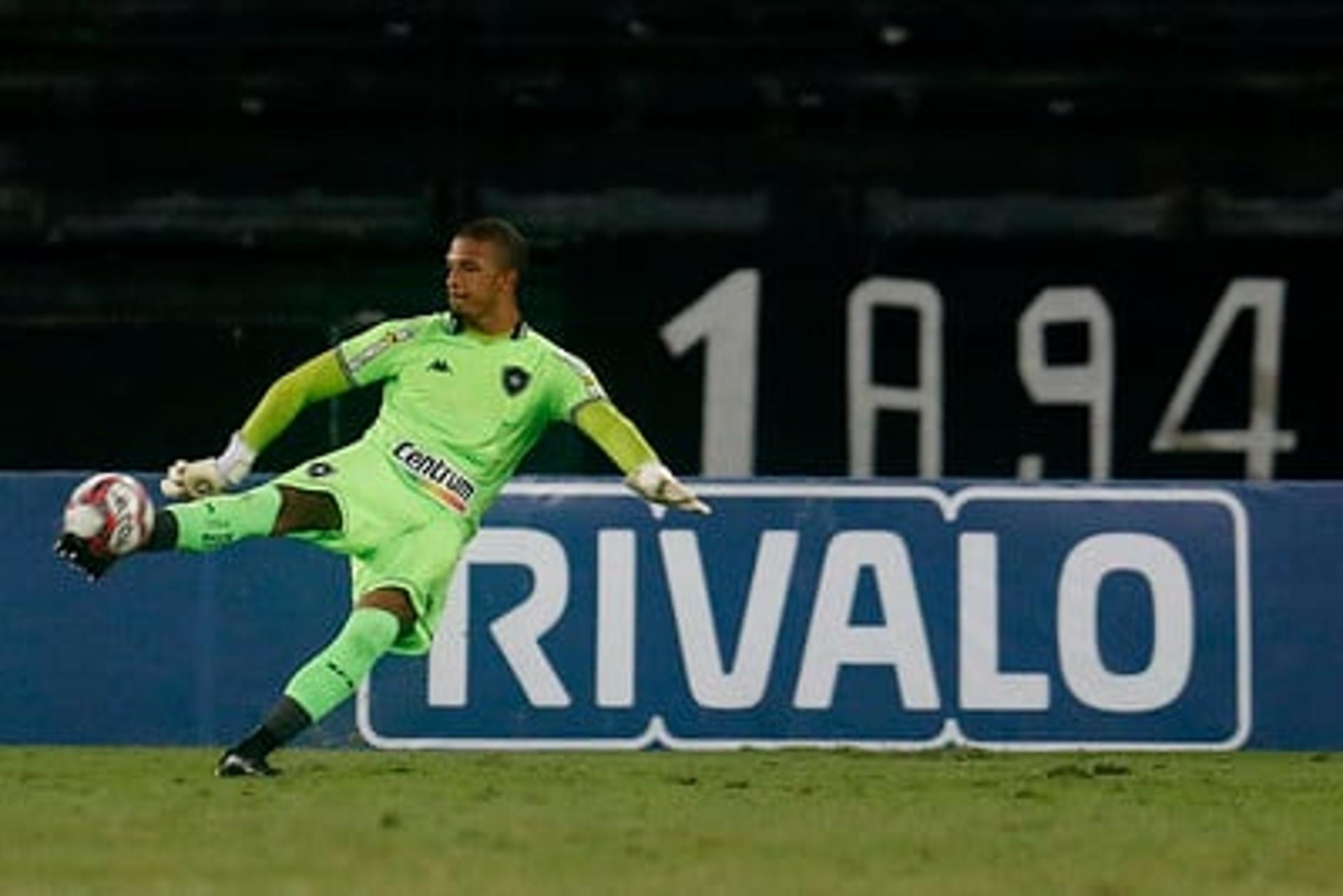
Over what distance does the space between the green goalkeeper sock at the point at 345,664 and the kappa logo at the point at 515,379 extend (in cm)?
91

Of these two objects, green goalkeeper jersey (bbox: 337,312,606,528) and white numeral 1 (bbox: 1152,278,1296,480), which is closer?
green goalkeeper jersey (bbox: 337,312,606,528)

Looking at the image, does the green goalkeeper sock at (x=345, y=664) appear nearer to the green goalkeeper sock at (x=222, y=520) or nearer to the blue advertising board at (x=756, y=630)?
the green goalkeeper sock at (x=222, y=520)

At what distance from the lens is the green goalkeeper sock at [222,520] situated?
1063 centimetres

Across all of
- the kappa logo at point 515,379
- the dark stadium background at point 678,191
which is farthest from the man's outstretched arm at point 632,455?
the dark stadium background at point 678,191

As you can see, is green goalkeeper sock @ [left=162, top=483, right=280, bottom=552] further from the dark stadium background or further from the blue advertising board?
→ the dark stadium background

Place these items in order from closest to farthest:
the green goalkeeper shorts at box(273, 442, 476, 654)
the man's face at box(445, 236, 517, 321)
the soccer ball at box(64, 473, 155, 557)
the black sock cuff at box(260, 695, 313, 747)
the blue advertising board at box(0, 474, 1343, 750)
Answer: the soccer ball at box(64, 473, 155, 557) → the black sock cuff at box(260, 695, 313, 747) → the green goalkeeper shorts at box(273, 442, 476, 654) → the man's face at box(445, 236, 517, 321) → the blue advertising board at box(0, 474, 1343, 750)

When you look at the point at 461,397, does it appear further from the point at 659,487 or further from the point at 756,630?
the point at 756,630

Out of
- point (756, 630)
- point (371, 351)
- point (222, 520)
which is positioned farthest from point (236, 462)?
point (756, 630)

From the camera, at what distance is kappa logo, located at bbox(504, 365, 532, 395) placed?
11.1m

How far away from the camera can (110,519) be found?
10.3 metres

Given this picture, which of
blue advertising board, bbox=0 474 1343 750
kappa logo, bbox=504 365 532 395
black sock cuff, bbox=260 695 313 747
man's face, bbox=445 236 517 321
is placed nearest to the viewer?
black sock cuff, bbox=260 695 313 747

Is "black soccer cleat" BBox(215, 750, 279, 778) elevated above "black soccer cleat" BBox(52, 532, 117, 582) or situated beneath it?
situated beneath

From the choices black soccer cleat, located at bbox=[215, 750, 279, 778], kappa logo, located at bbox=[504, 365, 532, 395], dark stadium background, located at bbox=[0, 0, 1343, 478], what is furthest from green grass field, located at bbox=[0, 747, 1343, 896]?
dark stadium background, located at bbox=[0, 0, 1343, 478]

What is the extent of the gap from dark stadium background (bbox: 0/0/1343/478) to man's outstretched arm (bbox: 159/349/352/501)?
256 inches
